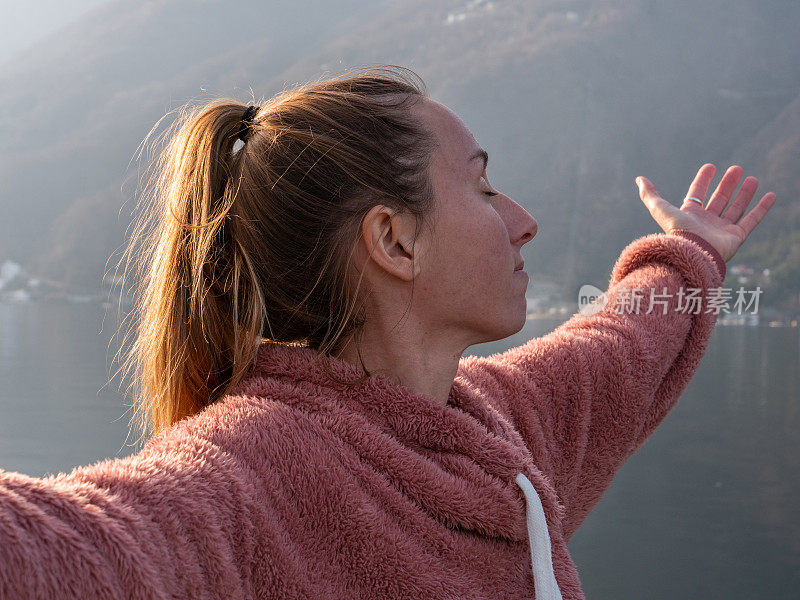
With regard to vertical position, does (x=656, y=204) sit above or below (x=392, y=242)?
below

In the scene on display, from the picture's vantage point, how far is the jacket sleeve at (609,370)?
80 centimetres

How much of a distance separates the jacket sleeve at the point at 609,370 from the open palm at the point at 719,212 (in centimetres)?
2

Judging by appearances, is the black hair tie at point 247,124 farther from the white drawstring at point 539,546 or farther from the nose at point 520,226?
the white drawstring at point 539,546

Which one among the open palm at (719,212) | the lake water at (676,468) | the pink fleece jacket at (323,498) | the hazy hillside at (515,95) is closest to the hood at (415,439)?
the pink fleece jacket at (323,498)

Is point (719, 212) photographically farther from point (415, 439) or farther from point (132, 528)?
point (132, 528)

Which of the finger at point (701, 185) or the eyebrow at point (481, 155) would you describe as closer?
the eyebrow at point (481, 155)

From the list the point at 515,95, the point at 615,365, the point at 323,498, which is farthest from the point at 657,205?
the point at 515,95

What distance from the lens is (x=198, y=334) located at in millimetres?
574

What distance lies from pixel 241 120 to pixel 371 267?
0.57 feet

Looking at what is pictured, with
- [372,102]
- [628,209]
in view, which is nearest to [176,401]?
[372,102]

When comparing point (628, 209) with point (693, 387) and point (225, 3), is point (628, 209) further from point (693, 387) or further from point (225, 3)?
point (225, 3)

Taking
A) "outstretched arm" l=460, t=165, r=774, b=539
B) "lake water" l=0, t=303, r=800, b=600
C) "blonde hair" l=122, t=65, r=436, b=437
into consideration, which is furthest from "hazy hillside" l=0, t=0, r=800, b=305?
"blonde hair" l=122, t=65, r=436, b=437

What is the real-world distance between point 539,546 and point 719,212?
2.08 ft

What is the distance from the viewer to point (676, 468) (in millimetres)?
2457
